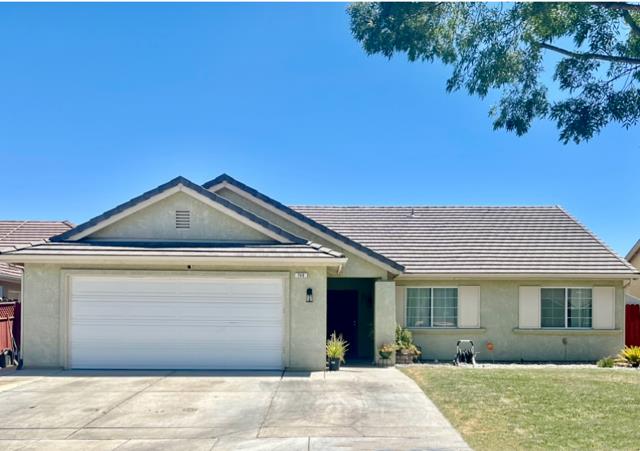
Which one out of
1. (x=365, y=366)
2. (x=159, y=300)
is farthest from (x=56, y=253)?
(x=365, y=366)

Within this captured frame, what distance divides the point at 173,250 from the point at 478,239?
10.8m

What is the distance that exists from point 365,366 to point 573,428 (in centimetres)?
741

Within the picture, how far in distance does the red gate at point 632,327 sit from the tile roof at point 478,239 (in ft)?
8.15

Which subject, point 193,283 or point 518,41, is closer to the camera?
point 518,41

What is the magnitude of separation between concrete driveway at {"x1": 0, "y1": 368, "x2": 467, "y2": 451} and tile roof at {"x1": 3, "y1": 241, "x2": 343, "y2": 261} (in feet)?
9.32

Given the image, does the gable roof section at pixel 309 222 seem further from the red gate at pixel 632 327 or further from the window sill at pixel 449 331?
the red gate at pixel 632 327

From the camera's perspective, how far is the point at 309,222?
51.0 ft

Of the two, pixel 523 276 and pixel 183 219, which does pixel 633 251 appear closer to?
pixel 523 276

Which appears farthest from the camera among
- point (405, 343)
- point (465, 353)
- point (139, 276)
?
point (465, 353)

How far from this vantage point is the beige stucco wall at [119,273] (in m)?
13.2

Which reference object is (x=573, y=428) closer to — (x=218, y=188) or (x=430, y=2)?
(x=430, y=2)

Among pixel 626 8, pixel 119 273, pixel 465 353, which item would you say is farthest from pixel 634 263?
pixel 119 273

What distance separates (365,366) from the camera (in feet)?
48.8

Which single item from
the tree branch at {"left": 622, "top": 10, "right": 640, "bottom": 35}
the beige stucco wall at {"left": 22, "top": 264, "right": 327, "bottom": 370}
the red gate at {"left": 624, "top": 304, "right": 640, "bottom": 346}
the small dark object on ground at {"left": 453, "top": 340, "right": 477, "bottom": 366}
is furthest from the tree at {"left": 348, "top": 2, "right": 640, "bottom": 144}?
the red gate at {"left": 624, "top": 304, "right": 640, "bottom": 346}
